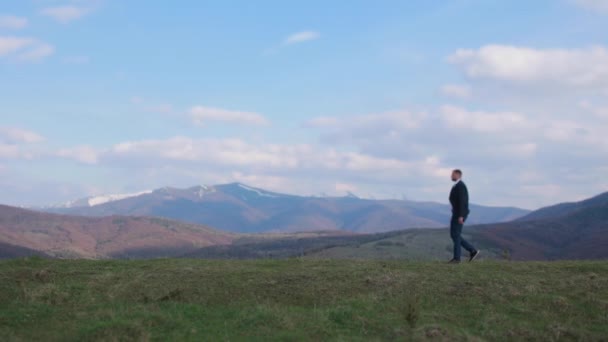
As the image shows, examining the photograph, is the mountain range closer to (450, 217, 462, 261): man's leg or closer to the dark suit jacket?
(450, 217, 462, 261): man's leg

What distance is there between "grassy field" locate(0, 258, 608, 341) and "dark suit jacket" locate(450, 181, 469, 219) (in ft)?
5.25

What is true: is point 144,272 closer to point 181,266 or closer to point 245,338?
point 181,266

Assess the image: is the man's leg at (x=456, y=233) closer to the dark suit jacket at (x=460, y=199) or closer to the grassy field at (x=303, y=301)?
the dark suit jacket at (x=460, y=199)

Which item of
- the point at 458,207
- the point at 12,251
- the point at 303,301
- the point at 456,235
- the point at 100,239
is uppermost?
the point at 458,207

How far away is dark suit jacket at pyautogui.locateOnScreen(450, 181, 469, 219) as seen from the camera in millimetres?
17828

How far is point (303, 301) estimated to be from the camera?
1409 centimetres

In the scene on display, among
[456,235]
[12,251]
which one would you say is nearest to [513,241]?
[12,251]

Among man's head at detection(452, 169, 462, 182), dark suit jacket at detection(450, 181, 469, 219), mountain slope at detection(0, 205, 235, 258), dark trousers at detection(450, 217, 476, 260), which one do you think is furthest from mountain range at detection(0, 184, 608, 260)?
man's head at detection(452, 169, 462, 182)

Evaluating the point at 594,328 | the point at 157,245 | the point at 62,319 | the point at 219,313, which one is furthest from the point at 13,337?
the point at 157,245

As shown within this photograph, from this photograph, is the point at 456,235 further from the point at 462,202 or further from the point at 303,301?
the point at 303,301

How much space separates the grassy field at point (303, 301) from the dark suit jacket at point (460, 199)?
63.0 inches

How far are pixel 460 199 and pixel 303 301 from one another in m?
6.40

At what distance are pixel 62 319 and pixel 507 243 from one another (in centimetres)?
10254

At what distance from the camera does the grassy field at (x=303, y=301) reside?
1192 cm
